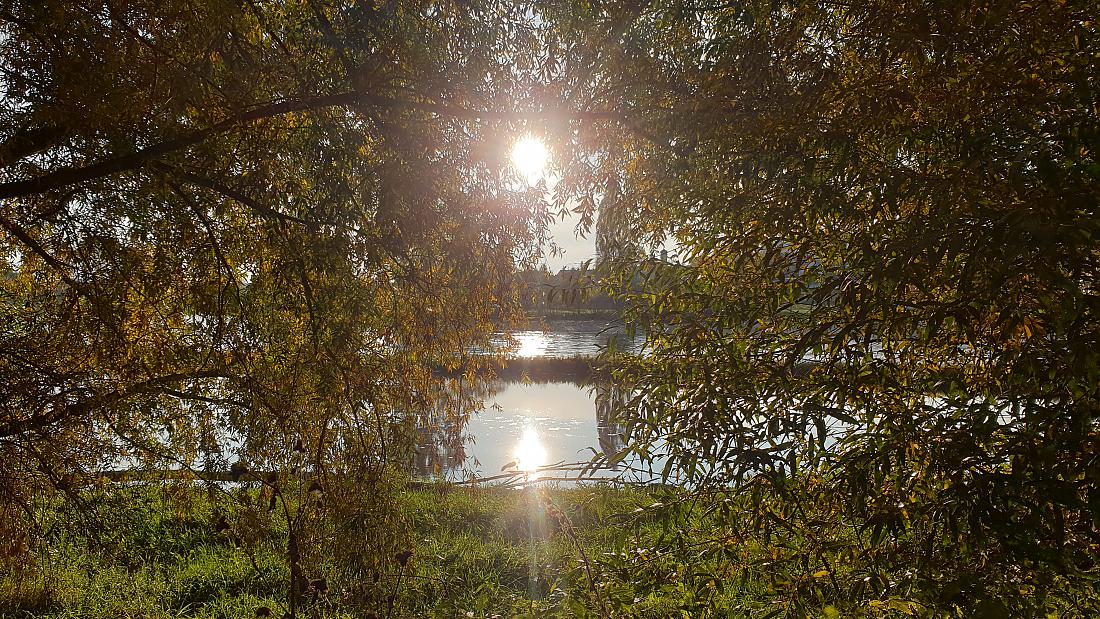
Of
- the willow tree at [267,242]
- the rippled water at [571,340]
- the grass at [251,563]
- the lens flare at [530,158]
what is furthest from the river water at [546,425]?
the lens flare at [530,158]

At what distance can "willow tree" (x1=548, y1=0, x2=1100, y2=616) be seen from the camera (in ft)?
4.41

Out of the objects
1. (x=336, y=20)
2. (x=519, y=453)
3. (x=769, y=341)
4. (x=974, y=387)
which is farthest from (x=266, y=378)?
(x=519, y=453)

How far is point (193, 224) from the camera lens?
9.17 ft

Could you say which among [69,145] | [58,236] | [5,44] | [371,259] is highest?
[5,44]

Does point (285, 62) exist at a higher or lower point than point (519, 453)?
higher

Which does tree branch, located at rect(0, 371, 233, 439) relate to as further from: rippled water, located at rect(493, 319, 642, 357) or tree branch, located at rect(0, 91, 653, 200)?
rippled water, located at rect(493, 319, 642, 357)

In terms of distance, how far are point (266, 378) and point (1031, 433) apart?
2.96 m

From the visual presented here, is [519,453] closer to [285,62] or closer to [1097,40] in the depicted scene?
[285,62]

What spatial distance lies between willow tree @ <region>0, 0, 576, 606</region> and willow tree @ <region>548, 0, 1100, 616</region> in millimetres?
1052

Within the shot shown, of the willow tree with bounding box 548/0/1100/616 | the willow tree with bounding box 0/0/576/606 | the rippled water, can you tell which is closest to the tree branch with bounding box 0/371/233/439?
the willow tree with bounding box 0/0/576/606

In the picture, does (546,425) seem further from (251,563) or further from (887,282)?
(887,282)

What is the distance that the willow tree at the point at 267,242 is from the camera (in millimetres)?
2531

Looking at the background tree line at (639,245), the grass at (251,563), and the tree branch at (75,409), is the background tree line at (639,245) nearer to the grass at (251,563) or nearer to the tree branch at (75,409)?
the tree branch at (75,409)

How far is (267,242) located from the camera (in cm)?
303
